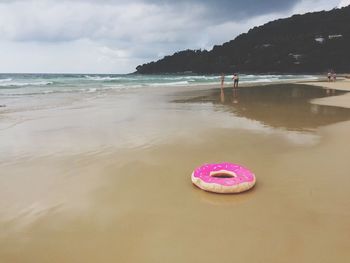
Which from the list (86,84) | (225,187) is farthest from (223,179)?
(86,84)

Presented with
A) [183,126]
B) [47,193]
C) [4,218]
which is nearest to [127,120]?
[183,126]

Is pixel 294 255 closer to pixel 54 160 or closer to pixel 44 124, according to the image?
pixel 54 160

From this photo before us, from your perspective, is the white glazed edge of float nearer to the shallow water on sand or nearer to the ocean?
the shallow water on sand

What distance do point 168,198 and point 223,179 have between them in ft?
2.93

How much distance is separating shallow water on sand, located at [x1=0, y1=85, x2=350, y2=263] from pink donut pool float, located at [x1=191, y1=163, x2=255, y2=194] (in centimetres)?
12

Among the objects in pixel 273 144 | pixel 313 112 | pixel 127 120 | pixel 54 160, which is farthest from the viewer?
pixel 313 112

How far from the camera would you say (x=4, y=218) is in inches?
167

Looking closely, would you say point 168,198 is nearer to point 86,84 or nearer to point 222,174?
point 222,174

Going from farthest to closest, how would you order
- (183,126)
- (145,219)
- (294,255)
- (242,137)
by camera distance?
(183,126)
(242,137)
(145,219)
(294,255)

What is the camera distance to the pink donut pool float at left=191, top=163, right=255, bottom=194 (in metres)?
4.89

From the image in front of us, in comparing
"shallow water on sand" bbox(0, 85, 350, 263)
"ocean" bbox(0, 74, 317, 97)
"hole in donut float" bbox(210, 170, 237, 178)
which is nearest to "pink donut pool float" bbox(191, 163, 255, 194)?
Answer: "hole in donut float" bbox(210, 170, 237, 178)

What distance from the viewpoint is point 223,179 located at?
5035mm

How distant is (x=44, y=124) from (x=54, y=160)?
174 inches

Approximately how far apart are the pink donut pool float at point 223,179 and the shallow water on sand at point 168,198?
0.41 ft
